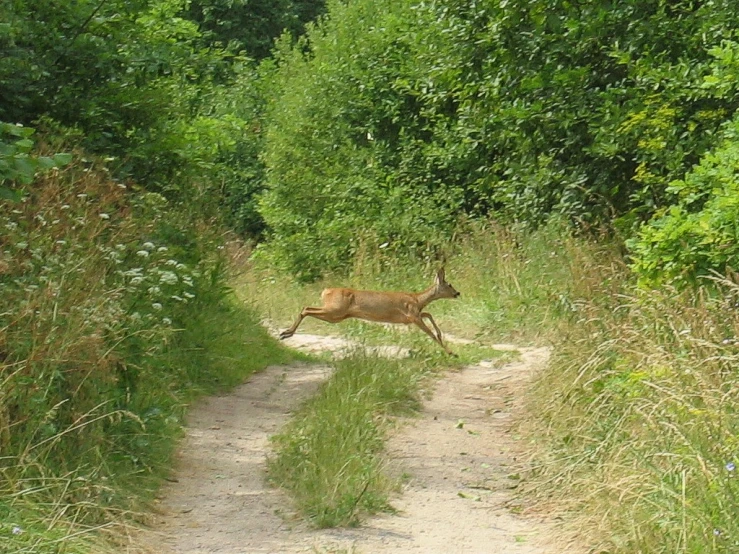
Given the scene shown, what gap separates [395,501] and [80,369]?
86.1 inches

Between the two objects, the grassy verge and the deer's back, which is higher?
the grassy verge

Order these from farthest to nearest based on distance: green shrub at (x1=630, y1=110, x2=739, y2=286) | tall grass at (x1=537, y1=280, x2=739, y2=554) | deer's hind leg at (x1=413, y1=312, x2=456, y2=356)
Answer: deer's hind leg at (x1=413, y1=312, x2=456, y2=356) → green shrub at (x1=630, y1=110, x2=739, y2=286) → tall grass at (x1=537, y1=280, x2=739, y2=554)

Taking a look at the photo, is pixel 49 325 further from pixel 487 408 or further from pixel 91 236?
pixel 487 408

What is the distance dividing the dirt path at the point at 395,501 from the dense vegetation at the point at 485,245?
14.5 inches

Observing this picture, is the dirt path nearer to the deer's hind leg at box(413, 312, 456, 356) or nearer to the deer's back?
the deer's hind leg at box(413, 312, 456, 356)

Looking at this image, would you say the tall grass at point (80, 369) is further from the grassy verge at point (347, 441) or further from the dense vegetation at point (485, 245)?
the grassy verge at point (347, 441)

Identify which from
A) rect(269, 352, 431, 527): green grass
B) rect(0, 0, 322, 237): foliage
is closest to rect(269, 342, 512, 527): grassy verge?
rect(269, 352, 431, 527): green grass

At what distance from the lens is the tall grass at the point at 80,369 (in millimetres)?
6480

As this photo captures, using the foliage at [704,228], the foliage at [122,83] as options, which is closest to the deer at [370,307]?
the foliage at [122,83]

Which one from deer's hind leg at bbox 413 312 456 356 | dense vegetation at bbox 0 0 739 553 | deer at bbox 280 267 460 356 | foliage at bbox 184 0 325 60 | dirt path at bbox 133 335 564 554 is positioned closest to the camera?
dense vegetation at bbox 0 0 739 553

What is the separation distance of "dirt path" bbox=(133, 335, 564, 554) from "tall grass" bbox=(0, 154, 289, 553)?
31 cm

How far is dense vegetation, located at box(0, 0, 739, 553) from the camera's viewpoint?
6621 millimetres

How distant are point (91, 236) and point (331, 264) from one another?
12.7 meters

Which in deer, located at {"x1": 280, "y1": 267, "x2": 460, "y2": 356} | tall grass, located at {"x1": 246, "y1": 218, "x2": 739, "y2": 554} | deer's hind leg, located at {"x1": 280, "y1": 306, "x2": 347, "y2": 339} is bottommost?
deer's hind leg, located at {"x1": 280, "y1": 306, "x2": 347, "y2": 339}
